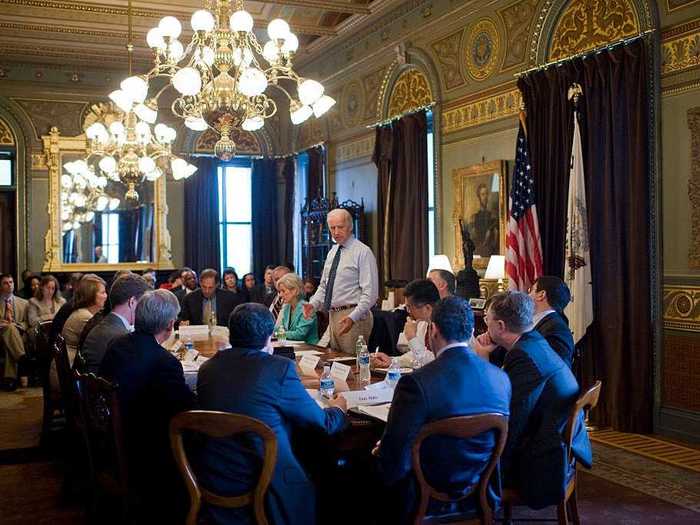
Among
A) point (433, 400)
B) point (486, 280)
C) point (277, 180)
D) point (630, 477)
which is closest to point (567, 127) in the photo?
point (486, 280)

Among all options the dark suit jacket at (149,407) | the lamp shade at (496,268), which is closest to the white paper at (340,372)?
the dark suit jacket at (149,407)

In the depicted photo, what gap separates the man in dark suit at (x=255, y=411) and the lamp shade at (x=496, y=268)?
468 cm

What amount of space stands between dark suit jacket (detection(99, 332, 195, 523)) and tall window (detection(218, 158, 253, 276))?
32.5ft

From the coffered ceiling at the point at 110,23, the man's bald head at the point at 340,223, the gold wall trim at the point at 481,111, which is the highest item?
the coffered ceiling at the point at 110,23

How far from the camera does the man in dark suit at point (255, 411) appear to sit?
9.10 feet

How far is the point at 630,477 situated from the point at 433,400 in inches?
113

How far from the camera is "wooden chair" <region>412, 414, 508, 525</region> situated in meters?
2.61

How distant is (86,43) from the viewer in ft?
37.1

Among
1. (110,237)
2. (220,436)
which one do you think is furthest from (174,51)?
(110,237)

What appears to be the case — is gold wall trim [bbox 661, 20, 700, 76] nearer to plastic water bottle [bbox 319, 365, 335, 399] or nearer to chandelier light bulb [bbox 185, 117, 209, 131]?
chandelier light bulb [bbox 185, 117, 209, 131]

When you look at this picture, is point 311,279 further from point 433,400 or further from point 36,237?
point 433,400

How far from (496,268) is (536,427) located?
4224 millimetres

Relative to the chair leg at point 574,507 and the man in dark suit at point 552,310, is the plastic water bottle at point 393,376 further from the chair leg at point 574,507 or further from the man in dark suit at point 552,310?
the chair leg at point 574,507

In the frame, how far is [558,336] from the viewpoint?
13.6 ft
